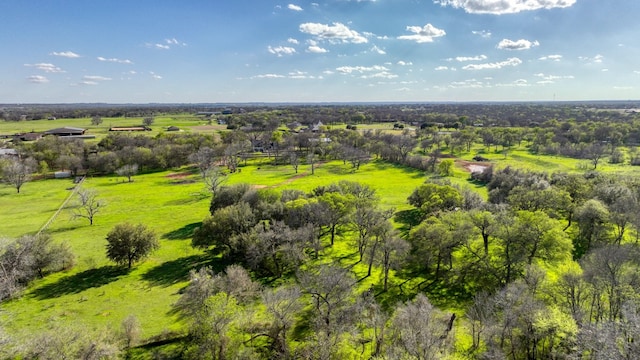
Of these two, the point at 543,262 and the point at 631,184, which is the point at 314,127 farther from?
the point at 543,262

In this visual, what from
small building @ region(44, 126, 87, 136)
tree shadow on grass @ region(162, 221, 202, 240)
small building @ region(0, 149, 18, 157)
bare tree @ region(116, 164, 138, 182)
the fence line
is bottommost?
tree shadow on grass @ region(162, 221, 202, 240)

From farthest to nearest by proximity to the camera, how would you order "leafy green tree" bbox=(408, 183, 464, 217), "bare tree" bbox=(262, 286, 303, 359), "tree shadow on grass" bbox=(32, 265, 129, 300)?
"leafy green tree" bbox=(408, 183, 464, 217), "tree shadow on grass" bbox=(32, 265, 129, 300), "bare tree" bbox=(262, 286, 303, 359)

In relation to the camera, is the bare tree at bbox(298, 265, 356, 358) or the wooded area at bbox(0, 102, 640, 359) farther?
the bare tree at bbox(298, 265, 356, 358)

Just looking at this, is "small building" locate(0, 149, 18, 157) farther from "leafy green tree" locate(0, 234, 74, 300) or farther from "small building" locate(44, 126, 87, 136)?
"leafy green tree" locate(0, 234, 74, 300)

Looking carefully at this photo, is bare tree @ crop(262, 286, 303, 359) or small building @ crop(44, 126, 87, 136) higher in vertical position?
small building @ crop(44, 126, 87, 136)

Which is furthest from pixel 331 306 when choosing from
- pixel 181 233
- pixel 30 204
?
pixel 30 204

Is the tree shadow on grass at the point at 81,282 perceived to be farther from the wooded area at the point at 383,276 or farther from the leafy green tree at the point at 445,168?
the leafy green tree at the point at 445,168

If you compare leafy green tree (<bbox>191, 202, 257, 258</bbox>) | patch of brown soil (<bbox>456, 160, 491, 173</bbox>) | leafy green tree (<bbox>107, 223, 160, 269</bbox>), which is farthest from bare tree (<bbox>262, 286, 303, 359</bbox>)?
patch of brown soil (<bbox>456, 160, 491, 173</bbox>)
